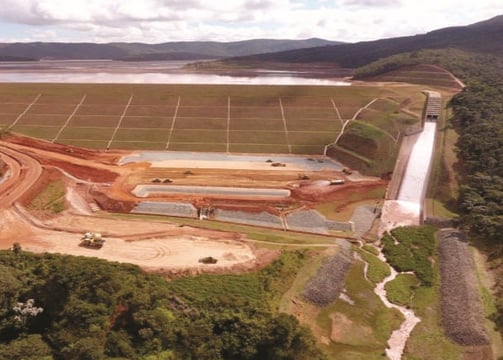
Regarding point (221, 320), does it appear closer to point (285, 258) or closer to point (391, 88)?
point (285, 258)

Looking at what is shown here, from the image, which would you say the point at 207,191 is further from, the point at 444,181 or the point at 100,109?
the point at 100,109

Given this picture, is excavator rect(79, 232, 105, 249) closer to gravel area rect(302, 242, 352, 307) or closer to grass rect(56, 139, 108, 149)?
gravel area rect(302, 242, 352, 307)

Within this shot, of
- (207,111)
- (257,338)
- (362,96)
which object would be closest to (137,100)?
(207,111)

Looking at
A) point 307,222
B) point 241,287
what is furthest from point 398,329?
point 307,222

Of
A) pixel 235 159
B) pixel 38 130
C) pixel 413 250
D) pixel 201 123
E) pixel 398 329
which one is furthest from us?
pixel 201 123

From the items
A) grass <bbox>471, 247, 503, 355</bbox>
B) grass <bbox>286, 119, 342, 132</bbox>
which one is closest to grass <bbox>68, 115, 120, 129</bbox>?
grass <bbox>286, 119, 342, 132</bbox>

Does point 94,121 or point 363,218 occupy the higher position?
point 94,121

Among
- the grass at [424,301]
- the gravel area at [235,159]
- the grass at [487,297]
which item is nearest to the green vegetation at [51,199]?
the gravel area at [235,159]

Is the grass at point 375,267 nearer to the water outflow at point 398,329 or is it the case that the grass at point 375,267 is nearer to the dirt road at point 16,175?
the water outflow at point 398,329
